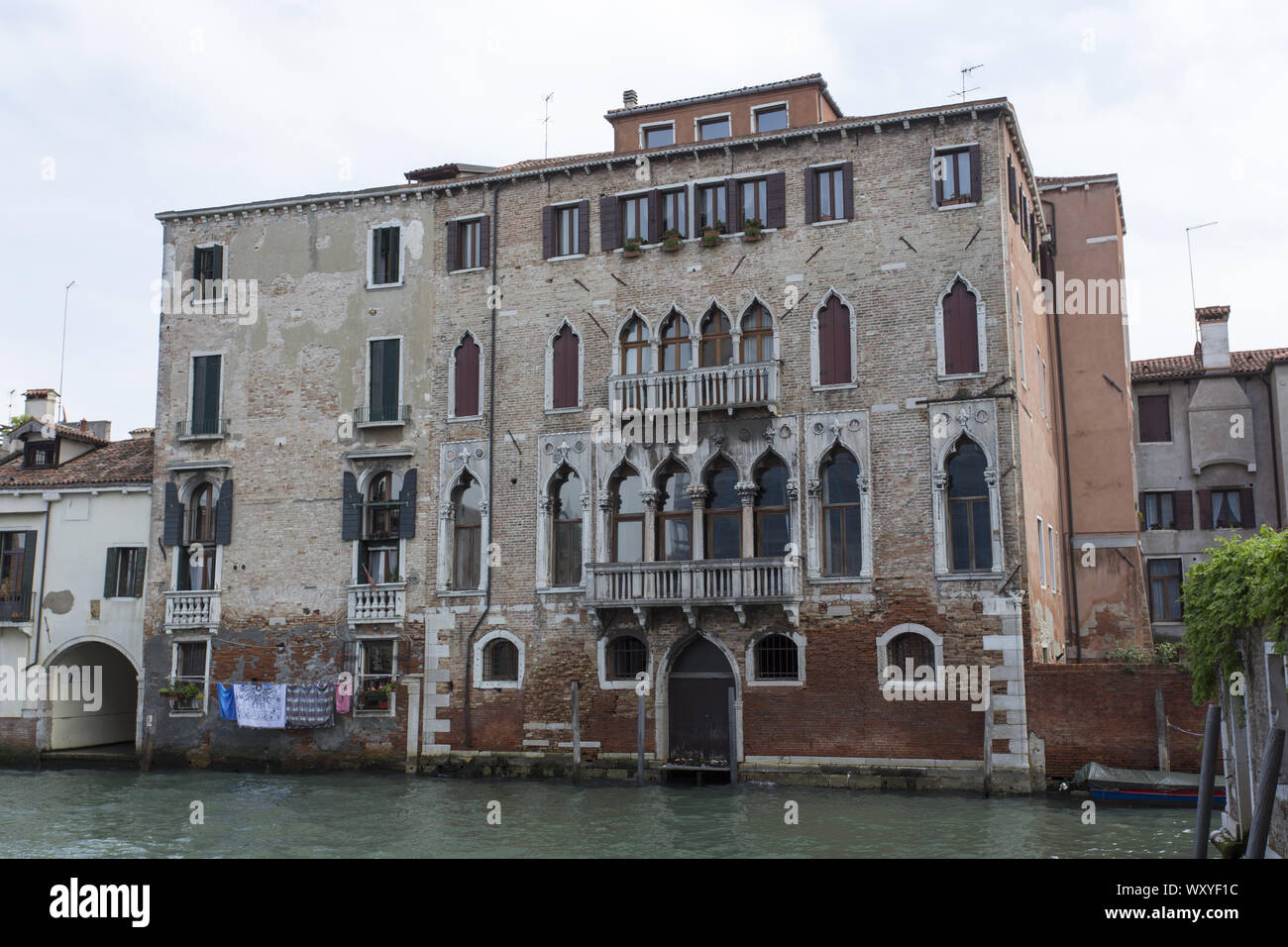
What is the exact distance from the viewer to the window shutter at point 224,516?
1009 inches

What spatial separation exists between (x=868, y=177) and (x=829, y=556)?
279 inches

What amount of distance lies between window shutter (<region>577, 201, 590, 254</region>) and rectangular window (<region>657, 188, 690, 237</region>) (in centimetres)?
156

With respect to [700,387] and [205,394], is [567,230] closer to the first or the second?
[700,387]

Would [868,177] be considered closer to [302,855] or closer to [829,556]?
[829,556]

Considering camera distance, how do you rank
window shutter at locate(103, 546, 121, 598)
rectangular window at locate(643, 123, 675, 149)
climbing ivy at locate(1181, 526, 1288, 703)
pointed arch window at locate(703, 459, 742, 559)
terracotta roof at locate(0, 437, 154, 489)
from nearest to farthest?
climbing ivy at locate(1181, 526, 1288, 703) → pointed arch window at locate(703, 459, 742, 559) → rectangular window at locate(643, 123, 675, 149) → window shutter at locate(103, 546, 121, 598) → terracotta roof at locate(0, 437, 154, 489)

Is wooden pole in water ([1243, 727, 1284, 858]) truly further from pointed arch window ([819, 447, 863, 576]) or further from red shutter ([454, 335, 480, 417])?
red shutter ([454, 335, 480, 417])

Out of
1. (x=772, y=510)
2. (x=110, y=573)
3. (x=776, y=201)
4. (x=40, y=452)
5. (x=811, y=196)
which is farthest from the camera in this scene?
(x=40, y=452)

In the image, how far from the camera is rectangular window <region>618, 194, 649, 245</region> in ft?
78.2

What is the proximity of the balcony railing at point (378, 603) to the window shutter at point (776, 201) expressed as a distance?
1027 cm

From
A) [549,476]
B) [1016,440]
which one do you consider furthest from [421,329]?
[1016,440]

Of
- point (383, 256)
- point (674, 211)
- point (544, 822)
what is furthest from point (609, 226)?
point (544, 822)

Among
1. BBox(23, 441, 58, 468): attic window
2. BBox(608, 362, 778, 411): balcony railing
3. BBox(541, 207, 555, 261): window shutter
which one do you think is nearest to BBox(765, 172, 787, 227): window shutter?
BBox(608, 362, 778, 411): balcony railing

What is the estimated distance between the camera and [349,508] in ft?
81.5

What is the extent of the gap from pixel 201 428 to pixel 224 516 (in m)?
2.11
